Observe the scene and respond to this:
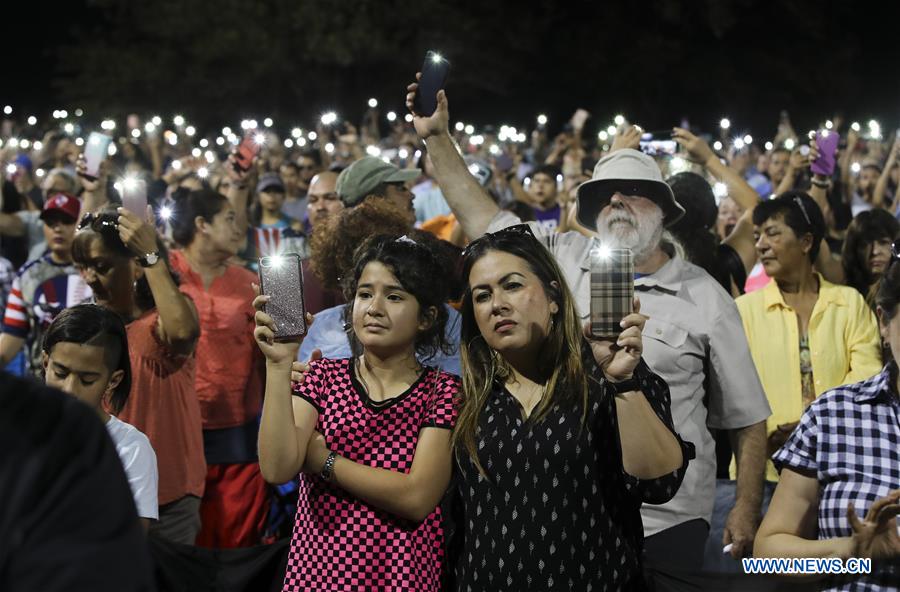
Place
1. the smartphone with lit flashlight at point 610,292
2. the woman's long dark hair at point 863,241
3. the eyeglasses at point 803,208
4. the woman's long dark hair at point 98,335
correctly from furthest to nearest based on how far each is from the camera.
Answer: the woman's long dark hair at point 863,241 → the eyeglasses at point 803,208 → the woman's long dark hair at point 98,335 → the smartphone with lit flashlight at point 610,292

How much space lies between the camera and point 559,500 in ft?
10.2

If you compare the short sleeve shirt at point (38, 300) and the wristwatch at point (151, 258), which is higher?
the wristwatch at point (151, 258)

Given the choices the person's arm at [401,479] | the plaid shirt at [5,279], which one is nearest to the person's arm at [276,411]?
the person's arm at [401,479]

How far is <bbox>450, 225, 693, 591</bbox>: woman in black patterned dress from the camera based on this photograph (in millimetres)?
3064

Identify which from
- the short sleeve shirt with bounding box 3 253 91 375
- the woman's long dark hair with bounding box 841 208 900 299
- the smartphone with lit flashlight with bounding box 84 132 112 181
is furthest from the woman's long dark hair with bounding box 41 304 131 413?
the woman's long dark hair with bounding box 841 208 900 299

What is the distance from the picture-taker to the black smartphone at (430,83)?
4664mm

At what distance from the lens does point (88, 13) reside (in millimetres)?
30188

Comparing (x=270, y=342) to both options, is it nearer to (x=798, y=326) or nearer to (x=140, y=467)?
(x=140, y=467)

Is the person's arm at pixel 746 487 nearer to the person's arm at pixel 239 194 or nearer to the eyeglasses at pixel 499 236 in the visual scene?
the eyeglasses at pixel 499 236

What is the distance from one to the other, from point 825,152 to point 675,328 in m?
3.68

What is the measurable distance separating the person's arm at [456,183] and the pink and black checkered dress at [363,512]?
1239 millimetres

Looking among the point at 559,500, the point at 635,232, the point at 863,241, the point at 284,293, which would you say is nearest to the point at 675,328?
the point at 635,232

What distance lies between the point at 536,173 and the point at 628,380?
7.77m

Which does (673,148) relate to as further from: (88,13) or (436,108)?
(88,13)
